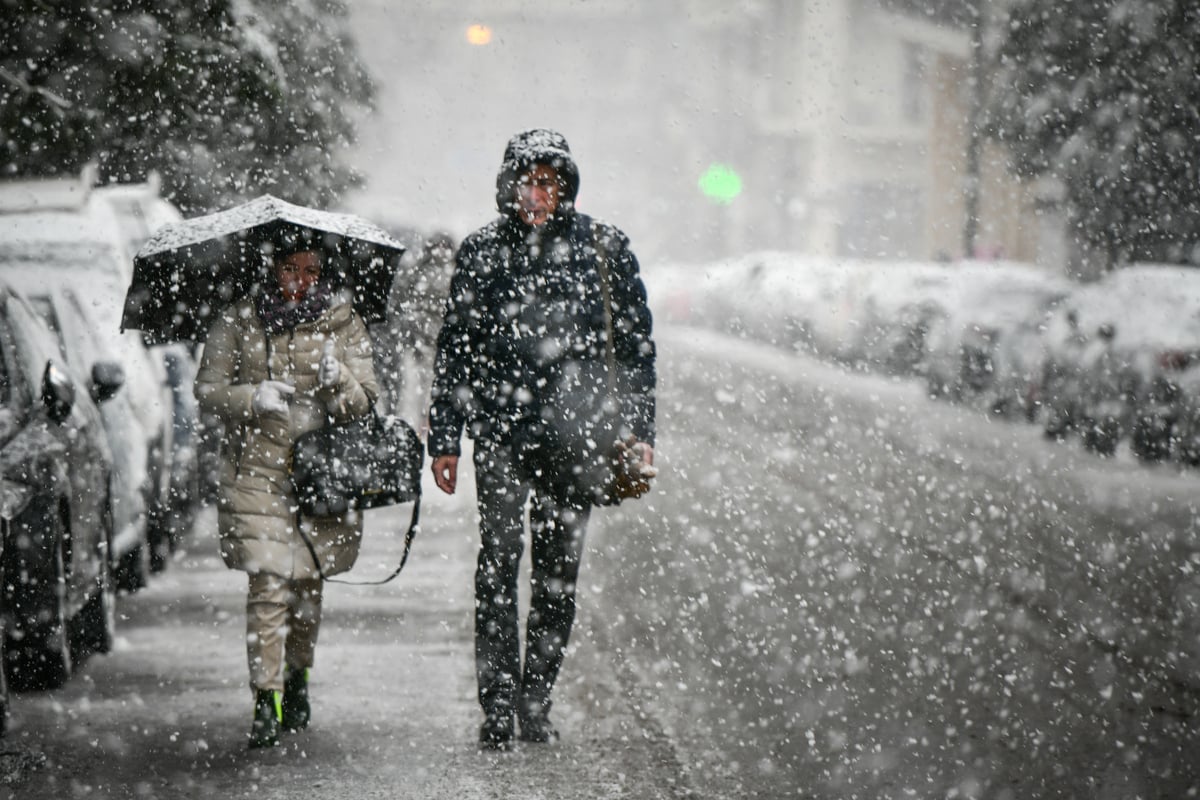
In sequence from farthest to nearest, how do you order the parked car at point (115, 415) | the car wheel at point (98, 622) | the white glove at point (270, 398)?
the parked car at point (115, 415), the car wheel at point (98, 622), the white glove at point (270, 398)

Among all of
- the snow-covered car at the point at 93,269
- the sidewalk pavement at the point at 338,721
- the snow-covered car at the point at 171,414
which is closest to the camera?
the sidewalk pavement at the point at 338,721

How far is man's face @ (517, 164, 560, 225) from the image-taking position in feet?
17.5

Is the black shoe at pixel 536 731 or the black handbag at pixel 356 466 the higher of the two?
the black handbag at pixel 356 466

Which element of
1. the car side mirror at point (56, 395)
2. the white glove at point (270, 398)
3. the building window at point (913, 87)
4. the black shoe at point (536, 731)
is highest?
the building window at point (913, 87)

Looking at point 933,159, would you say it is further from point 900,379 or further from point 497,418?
point 497,418

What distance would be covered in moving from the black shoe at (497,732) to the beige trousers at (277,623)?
0.68 m

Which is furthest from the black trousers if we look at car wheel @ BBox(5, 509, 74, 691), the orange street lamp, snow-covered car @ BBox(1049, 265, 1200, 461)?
the orange street lamp

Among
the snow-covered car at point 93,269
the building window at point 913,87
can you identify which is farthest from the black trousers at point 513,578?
the building window at point 913,87

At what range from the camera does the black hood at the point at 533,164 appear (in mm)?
5320

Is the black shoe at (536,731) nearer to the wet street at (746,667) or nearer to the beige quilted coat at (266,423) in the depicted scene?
the wet street at (746,667)

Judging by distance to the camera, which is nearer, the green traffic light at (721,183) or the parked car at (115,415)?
the parked car at (115,415)

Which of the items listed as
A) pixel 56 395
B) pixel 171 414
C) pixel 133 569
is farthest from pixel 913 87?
pixel 56 395

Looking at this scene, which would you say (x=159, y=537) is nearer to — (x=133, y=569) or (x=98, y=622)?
(x=133, y=569)

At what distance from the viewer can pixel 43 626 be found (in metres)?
6.14
